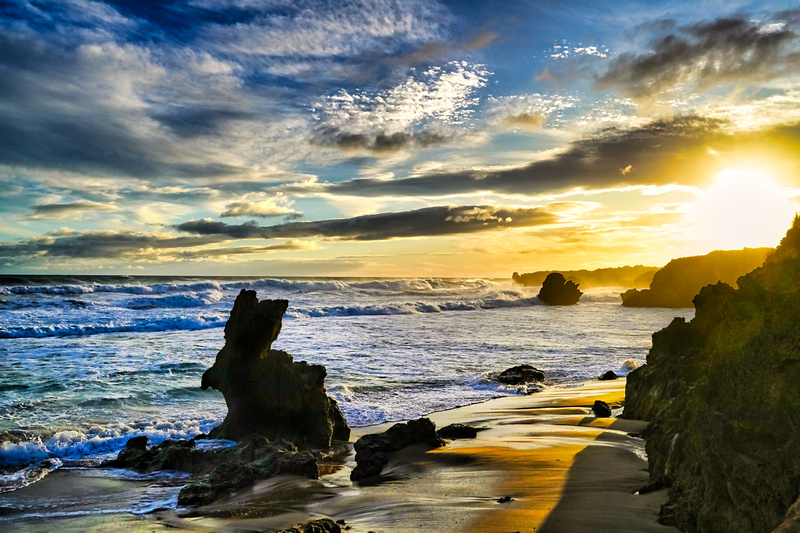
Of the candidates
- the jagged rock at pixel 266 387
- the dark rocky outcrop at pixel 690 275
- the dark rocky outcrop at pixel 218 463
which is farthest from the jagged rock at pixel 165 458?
the dark rocky outcrop at pixel 690 275

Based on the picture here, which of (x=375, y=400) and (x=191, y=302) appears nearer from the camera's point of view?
(x=375, y=400)

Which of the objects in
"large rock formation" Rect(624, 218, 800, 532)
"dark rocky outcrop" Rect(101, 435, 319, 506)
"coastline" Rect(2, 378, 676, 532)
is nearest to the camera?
"large rock formation" Rect(624, 218, 800, 532)

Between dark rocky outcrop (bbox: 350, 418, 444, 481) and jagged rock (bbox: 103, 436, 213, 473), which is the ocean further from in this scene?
dark rocky outcrop (bbox: 350, 418, 444, 481)

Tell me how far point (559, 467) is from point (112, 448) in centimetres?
840

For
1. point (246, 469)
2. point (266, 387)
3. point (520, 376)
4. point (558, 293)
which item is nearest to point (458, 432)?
point (266, 387)

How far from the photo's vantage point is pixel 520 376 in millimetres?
16625

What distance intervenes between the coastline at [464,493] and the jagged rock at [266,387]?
126 cm

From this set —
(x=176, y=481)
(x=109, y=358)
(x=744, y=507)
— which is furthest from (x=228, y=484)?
(x=109, y=358)

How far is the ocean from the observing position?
1079 centimetres

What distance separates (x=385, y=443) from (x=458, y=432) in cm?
189

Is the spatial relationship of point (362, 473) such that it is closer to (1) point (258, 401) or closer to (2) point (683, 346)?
(1) point (258, 401)

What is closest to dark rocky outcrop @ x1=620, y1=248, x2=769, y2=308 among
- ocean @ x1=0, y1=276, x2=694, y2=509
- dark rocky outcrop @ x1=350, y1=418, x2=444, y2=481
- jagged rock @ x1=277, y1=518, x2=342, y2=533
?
ocean @ x1=0, y1=276, x2=694, y2=509

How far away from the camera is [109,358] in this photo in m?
19.5

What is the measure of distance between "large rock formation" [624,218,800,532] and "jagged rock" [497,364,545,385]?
10.9 meters
